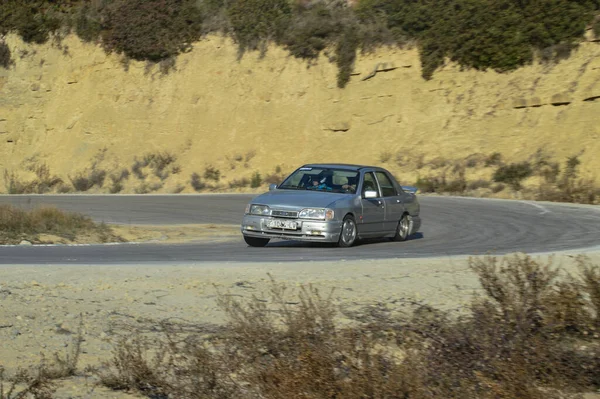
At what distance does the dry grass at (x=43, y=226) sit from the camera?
62.7ft

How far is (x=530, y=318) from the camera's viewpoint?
27.4ft

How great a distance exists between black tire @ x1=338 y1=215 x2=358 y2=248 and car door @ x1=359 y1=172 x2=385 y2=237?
29 cm

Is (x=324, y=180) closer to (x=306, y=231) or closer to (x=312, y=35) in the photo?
(x=306, y=231)

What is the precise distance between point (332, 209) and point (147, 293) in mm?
6371

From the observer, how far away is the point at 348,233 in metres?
17.8

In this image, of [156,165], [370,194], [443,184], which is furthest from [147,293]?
[156,165]

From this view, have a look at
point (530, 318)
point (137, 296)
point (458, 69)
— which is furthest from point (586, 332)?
point (458, 69)

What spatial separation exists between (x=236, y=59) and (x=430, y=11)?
10030mm

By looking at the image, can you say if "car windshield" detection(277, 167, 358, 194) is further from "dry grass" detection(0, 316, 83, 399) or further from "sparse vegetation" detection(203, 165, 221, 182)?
"sparse vegetation" detection(203, 165, 221, 182)

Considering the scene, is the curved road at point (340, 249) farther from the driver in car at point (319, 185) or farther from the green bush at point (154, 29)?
the green bush at point (154, 29)

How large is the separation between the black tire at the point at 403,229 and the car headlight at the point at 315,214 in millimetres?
2907

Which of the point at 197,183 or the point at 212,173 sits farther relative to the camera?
the point at 212,173

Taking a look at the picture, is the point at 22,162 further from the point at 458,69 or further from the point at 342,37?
the point at 458,69

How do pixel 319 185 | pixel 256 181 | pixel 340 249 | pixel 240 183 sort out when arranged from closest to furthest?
pixel 340 249
pixel 319 185
pixel 256 181
pixel 240 183
